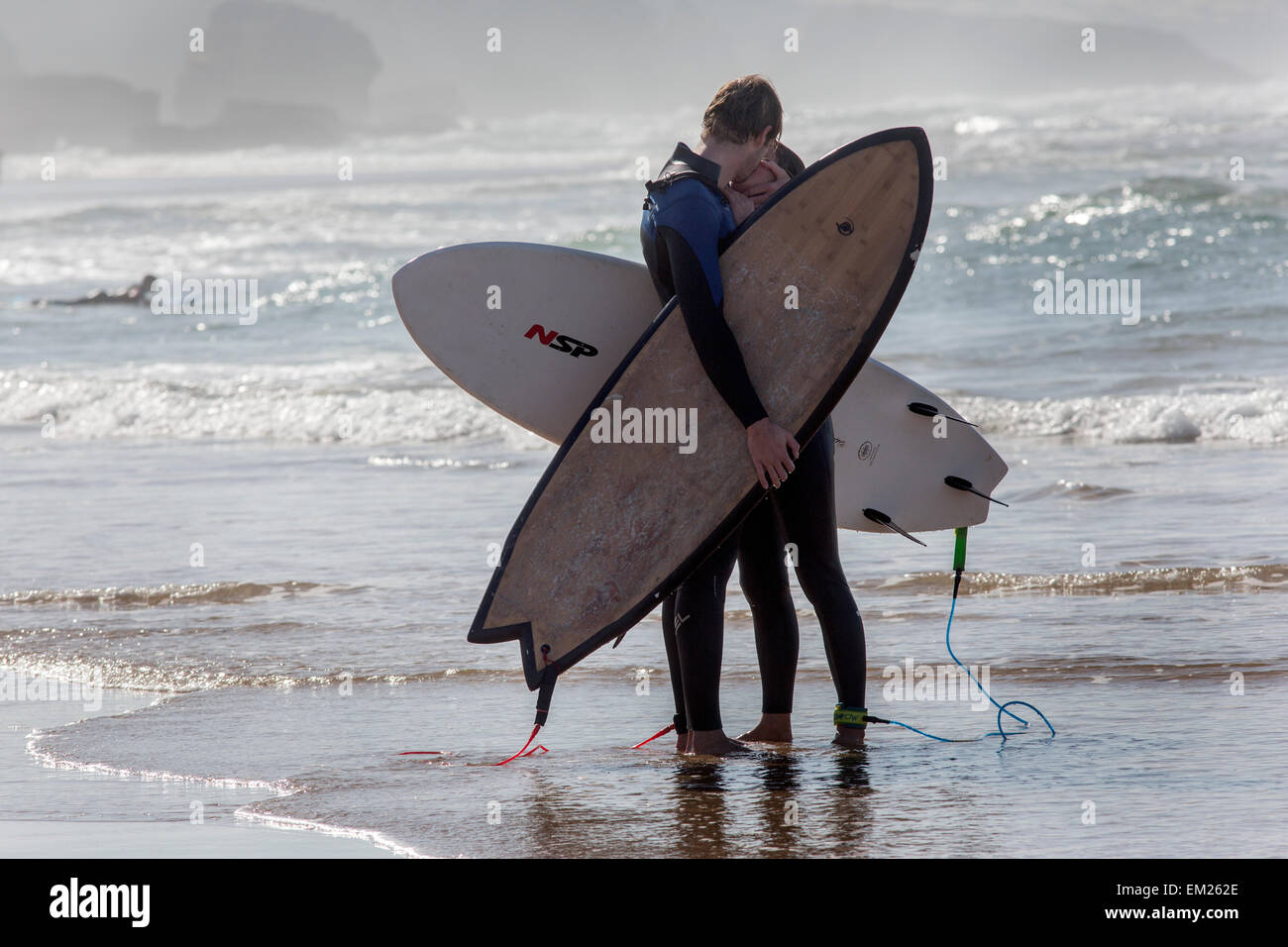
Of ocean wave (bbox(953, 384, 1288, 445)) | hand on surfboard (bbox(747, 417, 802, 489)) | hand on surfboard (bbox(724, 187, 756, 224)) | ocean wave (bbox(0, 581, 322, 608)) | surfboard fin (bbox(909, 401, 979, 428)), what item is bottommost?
ocean wave (bbox(0, 581, 322, 608))

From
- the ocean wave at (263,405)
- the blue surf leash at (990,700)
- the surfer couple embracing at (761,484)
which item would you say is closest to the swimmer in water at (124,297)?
the ocean wave at (263,405)

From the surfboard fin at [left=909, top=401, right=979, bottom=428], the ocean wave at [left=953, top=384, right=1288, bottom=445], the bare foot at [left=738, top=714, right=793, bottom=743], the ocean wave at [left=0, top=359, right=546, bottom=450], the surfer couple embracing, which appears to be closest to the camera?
the surfer couple embracing

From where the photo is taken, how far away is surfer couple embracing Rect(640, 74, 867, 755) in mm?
2762

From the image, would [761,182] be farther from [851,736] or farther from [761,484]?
[851,736]

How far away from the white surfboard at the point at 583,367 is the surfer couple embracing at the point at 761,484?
0.33m

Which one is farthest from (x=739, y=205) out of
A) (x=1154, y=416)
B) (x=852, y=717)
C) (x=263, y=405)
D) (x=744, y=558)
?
(x=263, y=405)

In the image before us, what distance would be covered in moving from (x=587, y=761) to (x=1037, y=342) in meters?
9.55

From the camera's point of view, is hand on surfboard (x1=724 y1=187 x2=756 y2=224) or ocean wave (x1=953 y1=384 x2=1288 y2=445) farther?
ocean wave (x1=953 y1=384 x2=1288 y2=445)

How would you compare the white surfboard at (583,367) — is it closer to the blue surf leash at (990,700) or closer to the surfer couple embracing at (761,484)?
the blue surf leash at (990,700)

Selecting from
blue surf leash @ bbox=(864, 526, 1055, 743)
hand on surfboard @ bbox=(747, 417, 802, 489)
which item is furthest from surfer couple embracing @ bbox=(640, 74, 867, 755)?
blue surf leash @ bbox=(864, 526, 1055, 743)

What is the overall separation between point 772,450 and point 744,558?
1.08 ft

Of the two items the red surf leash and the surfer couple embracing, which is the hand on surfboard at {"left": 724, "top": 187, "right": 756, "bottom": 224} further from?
the red surf leash

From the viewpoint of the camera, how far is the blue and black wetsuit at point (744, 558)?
9.12 ft
